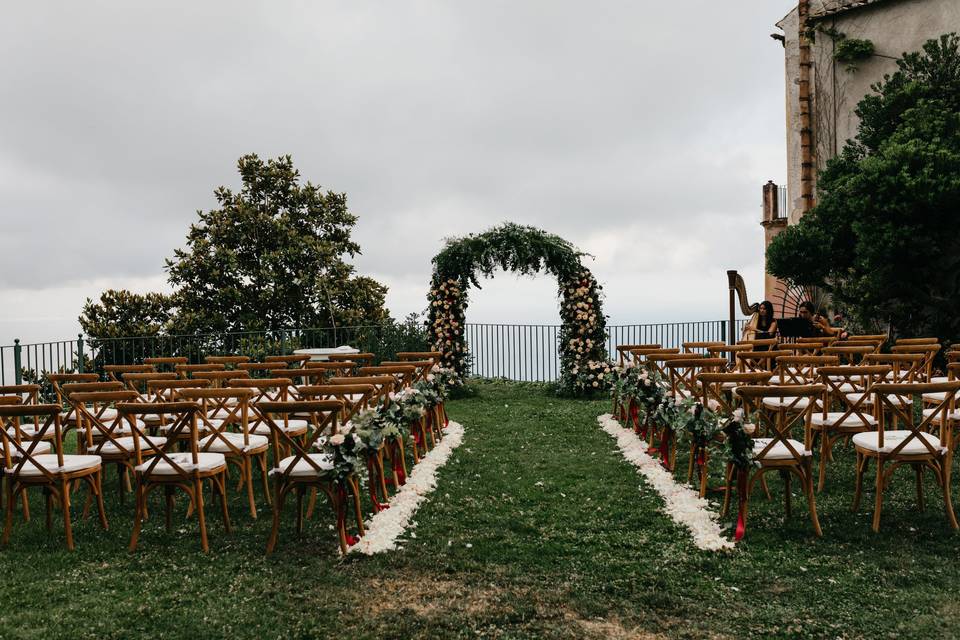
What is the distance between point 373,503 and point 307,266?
1468 centimetres

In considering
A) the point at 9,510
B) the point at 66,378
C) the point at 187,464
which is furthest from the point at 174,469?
the point at 66,378

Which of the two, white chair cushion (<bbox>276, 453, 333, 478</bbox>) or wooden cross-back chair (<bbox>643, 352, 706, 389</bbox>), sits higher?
wooden cross-back chair (<bbox>643, 352, 706, 389</bbox>)

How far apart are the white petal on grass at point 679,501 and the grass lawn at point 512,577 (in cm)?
13

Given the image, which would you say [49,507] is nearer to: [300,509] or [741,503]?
[300,509]

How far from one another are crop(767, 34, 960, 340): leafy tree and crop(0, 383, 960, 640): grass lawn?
33.7ft

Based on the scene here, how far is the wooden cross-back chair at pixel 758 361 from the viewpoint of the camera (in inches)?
335

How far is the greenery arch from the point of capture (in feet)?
46.6

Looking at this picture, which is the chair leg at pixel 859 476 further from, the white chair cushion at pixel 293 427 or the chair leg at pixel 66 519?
the chair leg at pixel 66 519

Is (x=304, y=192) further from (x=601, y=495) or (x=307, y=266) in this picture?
(x=601, y=495)

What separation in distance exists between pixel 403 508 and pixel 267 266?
48.0ft

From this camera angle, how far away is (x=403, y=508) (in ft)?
20.3

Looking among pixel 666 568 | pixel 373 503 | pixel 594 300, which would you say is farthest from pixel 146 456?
pixel 594 300

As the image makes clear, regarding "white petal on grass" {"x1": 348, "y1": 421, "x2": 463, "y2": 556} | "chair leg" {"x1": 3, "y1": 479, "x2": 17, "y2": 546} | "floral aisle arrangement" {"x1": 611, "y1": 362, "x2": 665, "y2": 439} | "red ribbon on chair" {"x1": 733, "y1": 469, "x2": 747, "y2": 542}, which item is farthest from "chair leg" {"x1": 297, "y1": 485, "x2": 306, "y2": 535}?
"floral aisle arrangement" {"x1": 611, "y1": 362, "x2": 665, "y2": 439}

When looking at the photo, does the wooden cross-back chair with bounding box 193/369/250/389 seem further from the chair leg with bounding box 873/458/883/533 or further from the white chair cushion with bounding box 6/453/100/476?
the chair leg with bounding box 873/458/883/533
